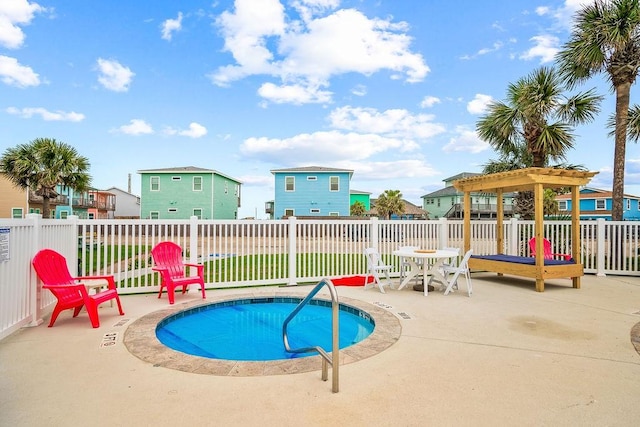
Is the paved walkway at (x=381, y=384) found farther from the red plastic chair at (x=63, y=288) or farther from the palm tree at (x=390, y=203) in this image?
the palm tree at (x=390, y=203)

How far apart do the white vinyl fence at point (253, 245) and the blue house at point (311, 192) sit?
18860mm

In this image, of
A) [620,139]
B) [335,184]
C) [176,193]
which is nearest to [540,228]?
[620,139]

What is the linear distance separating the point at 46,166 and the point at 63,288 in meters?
15.3

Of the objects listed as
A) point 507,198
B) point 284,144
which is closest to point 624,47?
point 284,144

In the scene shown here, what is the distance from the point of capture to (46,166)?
16172 mm

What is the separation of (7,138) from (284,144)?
16.5 meters

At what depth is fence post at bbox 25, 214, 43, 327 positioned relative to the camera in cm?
464

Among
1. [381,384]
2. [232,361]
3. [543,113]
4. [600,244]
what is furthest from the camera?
[543,113]

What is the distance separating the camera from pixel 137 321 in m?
4.78

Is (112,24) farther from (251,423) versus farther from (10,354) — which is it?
(251,423)

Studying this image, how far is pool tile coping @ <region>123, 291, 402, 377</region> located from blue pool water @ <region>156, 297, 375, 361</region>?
10.5 inches

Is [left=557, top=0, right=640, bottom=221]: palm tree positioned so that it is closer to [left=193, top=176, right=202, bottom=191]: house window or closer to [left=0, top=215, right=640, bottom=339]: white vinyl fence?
[left=0, top=215, right=640, bottom=339]: white vinyl fence

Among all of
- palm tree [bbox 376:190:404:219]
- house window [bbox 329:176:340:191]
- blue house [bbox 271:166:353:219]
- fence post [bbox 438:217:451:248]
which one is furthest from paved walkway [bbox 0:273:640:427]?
palm tree [bbox 376:190:404:219]

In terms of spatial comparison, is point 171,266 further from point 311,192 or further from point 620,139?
point 311,192
